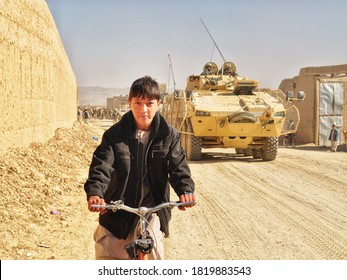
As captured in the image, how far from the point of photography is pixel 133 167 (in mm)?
2854

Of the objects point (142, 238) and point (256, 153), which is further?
point (256, 153)

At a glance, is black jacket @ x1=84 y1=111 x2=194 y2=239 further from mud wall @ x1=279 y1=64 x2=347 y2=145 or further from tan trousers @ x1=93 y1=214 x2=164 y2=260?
mud wall @ x1=279 y1=64 x2=347 y2=145

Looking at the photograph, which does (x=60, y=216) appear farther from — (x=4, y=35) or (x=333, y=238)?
(x=333, y=238)

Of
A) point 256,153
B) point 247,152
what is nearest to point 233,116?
point 256,153

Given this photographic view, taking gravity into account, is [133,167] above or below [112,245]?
above

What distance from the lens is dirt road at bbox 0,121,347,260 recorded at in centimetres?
507

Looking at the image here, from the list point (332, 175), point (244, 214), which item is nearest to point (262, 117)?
point (332, 175)

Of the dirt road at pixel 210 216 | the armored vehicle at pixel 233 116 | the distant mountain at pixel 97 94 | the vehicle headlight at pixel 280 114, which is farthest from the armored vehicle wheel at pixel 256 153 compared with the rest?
the distant mountain at pixel 97 94

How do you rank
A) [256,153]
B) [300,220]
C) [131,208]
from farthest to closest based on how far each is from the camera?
[256,153] < [300,220] < [131,208]

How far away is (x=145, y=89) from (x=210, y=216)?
411cm

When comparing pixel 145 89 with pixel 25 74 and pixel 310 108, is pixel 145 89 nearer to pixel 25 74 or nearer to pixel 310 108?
pixel 25 74

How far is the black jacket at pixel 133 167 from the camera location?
2.81 metres

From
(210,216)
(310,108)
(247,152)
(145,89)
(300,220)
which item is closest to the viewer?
(145,89)

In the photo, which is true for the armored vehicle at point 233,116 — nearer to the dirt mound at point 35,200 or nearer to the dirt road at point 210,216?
the dirt road at point 210,216
